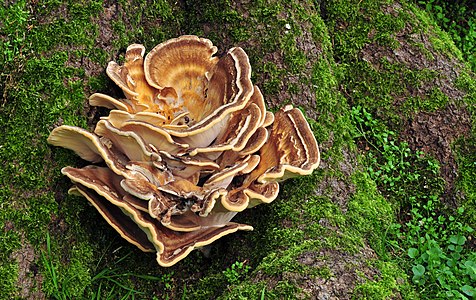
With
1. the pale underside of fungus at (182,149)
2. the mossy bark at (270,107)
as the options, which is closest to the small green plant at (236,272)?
the mossy bark at (270,107)

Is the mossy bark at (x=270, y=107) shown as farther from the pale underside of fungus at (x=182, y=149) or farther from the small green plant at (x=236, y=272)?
the pale underside of fungus at (x=182, y=149)

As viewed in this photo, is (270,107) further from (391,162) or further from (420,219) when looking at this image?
(420,219)

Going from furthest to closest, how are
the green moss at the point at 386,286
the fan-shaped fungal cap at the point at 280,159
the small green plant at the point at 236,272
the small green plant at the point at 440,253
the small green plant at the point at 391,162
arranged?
the small green plant at the point at 391,162, the small green plant at the point at 440,253, the small green plant at the point at 236,272, the fan-shaped fungal cap at the point at 280,159, the green moss at the point at 386,286

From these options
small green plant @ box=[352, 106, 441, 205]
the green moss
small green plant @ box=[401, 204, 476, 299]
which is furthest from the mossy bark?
small green plant @ box=[401, 204, 476, 299]

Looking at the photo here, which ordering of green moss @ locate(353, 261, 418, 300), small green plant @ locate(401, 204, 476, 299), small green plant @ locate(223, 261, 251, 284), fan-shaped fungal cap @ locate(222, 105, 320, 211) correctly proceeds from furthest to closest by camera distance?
small green plant @ locate(401, 204, 476, 299)
small green plant @ locate(223, 261, 251, 284)
fan-shaped fungal cap @ locate(222, 105, 320, 211)
green moss @ locate(353, 261, 418, 300)

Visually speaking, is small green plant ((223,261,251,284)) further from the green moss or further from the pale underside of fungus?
the green moss

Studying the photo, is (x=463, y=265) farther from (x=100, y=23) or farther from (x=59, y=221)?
(x=100, y=23)

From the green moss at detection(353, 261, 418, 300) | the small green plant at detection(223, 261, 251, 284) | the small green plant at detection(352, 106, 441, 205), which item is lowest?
the small green plant at detection(223, 261, 251, 284)

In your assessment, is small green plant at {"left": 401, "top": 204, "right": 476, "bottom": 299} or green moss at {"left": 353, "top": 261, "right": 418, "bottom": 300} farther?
small green plant at {"left": 401, "top": 204, "right": 476, "bottom": 299}

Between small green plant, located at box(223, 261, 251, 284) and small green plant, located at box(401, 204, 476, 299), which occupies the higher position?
small green plant, located at box(401, 204, 476, 299)
